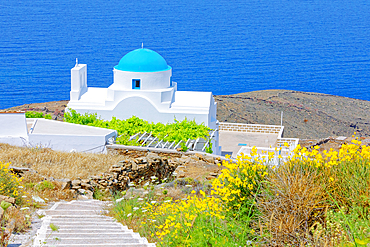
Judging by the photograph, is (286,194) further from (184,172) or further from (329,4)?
(329,4)

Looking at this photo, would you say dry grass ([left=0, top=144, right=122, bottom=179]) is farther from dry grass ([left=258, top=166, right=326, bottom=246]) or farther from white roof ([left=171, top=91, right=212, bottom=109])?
white roof ([left=171, top=91, right=212, bottom=109])

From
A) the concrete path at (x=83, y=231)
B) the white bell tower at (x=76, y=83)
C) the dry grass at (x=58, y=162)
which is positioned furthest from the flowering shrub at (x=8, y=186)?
the white bell tower at (x=76, y=83)

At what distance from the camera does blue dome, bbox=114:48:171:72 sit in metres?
20.6

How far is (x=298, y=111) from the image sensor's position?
47.2 metres

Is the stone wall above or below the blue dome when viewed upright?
below

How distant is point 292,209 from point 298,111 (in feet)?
142

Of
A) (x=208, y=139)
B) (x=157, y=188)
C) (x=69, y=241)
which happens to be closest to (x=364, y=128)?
(x=208, y=139)

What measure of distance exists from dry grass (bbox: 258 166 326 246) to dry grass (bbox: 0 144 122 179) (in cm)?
666

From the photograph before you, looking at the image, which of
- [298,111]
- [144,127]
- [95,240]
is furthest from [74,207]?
[298,111]

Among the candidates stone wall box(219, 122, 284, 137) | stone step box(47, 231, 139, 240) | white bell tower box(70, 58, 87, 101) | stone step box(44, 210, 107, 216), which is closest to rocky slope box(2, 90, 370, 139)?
stone wall box(219, 122, 284, 137)

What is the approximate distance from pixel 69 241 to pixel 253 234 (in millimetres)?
2498

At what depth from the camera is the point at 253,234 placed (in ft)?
18.7

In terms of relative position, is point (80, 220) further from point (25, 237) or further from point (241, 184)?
point (241, 184)

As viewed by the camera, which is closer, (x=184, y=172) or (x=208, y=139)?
(x=184, y=172)
